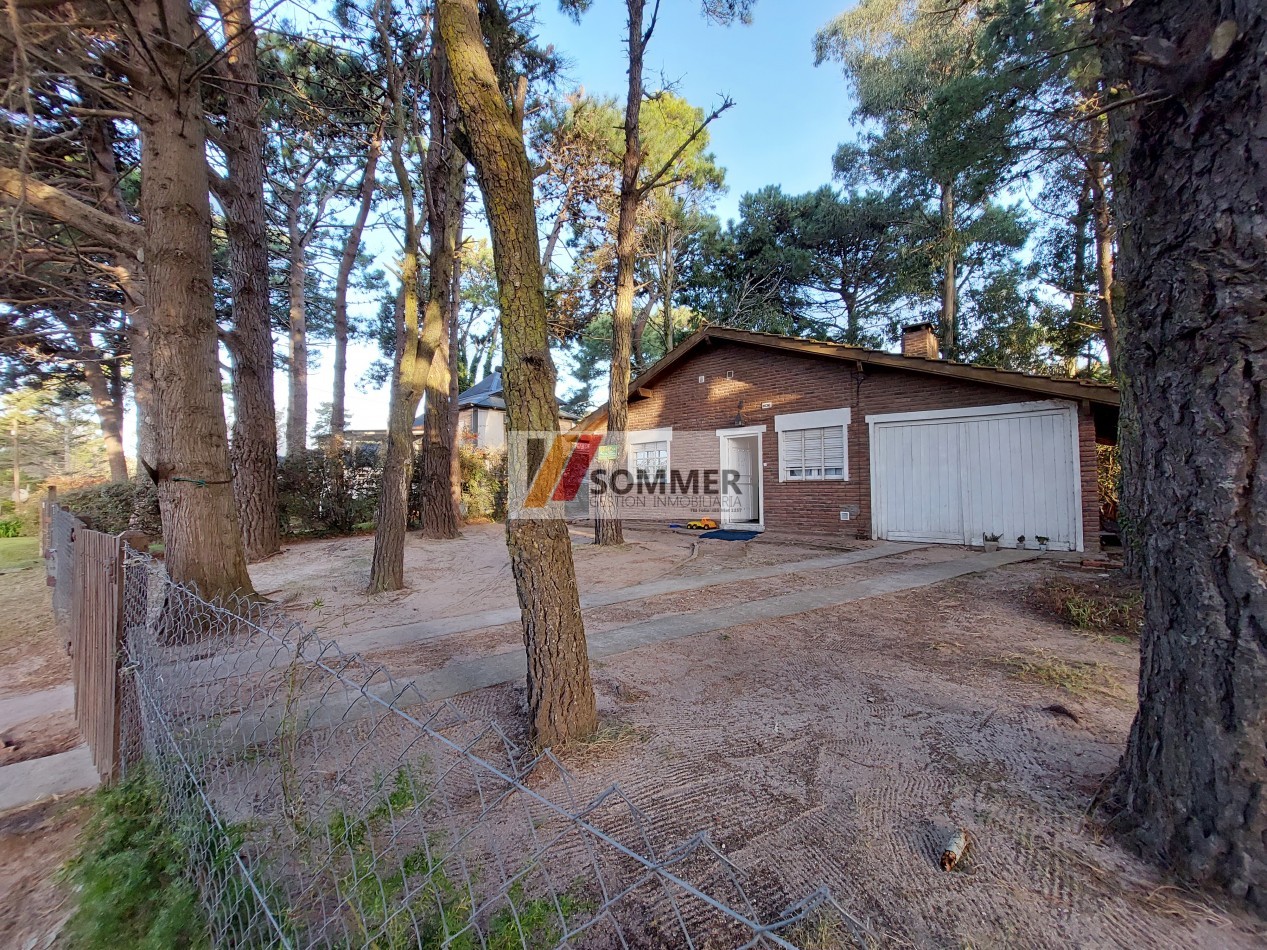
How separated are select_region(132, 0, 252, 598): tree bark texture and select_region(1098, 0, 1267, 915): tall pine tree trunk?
254 inches

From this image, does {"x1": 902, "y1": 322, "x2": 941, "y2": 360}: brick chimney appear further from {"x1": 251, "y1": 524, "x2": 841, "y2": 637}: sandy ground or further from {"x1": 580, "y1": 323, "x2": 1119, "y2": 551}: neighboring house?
{"x1": 251, "y1": 524, "x2": 841, "y2": 637}: sandy ground

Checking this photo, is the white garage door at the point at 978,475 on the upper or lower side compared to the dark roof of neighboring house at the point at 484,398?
lower

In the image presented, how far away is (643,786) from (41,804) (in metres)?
2.79

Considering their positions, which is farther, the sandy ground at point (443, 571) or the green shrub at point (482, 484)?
the green shrub at point (482, 484)

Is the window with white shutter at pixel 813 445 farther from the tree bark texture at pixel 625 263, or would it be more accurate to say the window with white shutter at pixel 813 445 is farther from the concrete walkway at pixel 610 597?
the tree bark texture at pixel 625 263

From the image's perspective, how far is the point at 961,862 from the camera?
6.22 ft

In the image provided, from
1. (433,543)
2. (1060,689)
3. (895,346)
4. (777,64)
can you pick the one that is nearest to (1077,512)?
(1060,689)

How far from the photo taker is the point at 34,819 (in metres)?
2.38

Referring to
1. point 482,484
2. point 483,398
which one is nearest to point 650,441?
point 482,484

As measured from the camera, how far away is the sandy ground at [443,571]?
5.85 m

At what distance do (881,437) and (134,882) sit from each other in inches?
424

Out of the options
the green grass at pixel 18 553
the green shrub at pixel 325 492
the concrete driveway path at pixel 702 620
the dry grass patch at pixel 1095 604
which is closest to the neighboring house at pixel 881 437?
the concrete driveway path at pixel 702 620

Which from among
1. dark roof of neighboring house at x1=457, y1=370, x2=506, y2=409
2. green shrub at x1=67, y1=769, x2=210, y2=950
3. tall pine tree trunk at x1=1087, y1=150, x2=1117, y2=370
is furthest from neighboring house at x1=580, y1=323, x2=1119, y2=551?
dark roof of neighboring house at x1=457, y1=370, x2=506, y2=409

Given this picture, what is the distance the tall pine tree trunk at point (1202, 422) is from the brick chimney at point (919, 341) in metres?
9.34
